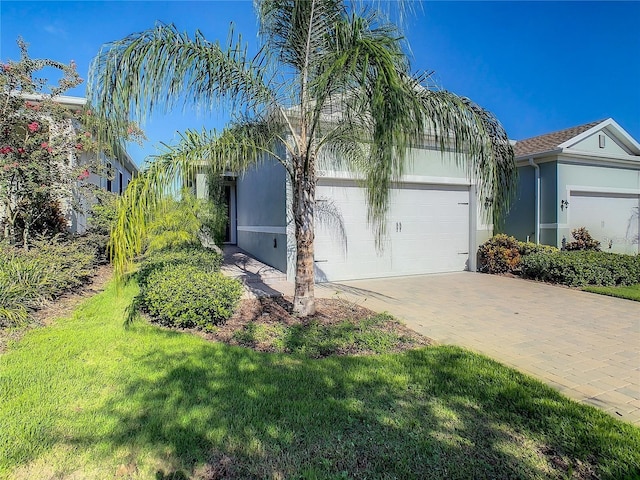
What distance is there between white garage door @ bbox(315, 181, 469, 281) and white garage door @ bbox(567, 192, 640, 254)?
13.6 ft

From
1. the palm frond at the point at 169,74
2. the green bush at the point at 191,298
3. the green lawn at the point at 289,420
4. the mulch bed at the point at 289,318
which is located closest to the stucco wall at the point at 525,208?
the mulch bed at the point at 289,318

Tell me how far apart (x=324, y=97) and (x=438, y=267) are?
24.2 ft

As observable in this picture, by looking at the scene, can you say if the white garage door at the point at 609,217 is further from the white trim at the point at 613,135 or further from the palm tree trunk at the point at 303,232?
the palm tree trunk at the point at 303,232

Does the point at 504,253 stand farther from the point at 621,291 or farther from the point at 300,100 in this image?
the point at 300,100

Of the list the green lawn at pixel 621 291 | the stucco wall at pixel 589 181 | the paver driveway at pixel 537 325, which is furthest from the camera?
the stucco wall at pixel 589 181

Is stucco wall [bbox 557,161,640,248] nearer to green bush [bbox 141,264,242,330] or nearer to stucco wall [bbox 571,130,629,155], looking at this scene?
stucco wall [bbox 571,130,629,155]

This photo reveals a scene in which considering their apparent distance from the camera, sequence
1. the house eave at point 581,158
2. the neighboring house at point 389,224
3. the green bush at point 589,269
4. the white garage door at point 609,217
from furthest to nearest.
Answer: the white garage door at point 609,217 < the house eave at point 581,158 < the neighboring house at point 389,224 < the green bush at point 589,269

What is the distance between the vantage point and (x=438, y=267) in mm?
10273

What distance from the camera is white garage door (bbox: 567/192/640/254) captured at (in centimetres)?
1142

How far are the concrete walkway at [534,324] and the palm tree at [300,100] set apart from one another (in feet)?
5.79

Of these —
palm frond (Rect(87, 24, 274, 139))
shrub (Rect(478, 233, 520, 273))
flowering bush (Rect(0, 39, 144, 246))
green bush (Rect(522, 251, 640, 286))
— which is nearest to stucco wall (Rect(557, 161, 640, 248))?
shrub (Rect(478, 233, 520, 273))

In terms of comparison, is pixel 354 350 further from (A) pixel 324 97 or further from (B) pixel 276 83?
(B) pixel 276 83

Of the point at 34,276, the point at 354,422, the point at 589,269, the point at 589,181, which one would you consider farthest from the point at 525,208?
the point at 34,276

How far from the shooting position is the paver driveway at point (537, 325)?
3.37 m
